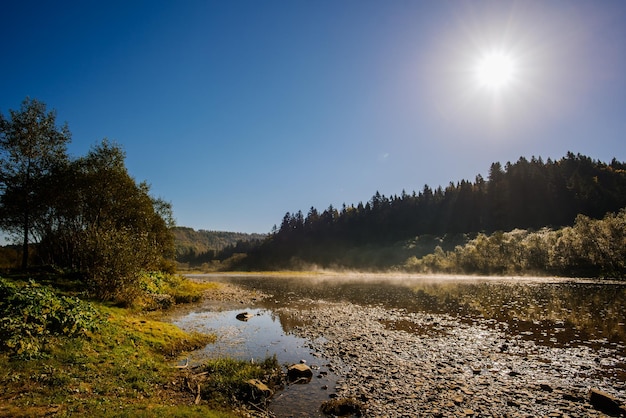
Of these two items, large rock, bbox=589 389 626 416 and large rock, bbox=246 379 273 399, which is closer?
large rock, bbox=589 389 626 416

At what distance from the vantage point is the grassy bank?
936 cm

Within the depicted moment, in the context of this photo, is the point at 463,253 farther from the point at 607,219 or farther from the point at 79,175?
the point at 79,175

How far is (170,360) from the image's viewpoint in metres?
16.2

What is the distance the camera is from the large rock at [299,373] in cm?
1415

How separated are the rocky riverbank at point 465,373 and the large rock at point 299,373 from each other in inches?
65.0

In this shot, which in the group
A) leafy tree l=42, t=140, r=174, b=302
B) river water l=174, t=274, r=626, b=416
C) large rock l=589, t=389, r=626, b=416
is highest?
leafy tree l=42, t=140, r=174, b=302

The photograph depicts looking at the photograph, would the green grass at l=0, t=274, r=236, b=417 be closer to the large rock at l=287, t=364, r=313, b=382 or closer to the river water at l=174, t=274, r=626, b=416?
the river water at l=174, t=274, r=626, b=416

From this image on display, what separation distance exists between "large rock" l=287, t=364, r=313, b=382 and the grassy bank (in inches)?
144

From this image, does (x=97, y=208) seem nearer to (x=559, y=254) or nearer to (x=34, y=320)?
(x=34, y=320)

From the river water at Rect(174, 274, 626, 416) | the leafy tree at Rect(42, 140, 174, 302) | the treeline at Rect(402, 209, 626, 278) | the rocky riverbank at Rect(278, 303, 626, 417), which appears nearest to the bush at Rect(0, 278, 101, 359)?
the river water at Rect(174, 274, 626, 416)

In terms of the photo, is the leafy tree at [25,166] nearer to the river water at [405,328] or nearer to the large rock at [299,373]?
the river water at [405,328]

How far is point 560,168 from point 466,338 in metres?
227

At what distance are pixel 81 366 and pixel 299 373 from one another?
901 centimetres

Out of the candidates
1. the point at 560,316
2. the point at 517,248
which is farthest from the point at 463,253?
the point at 560,316
